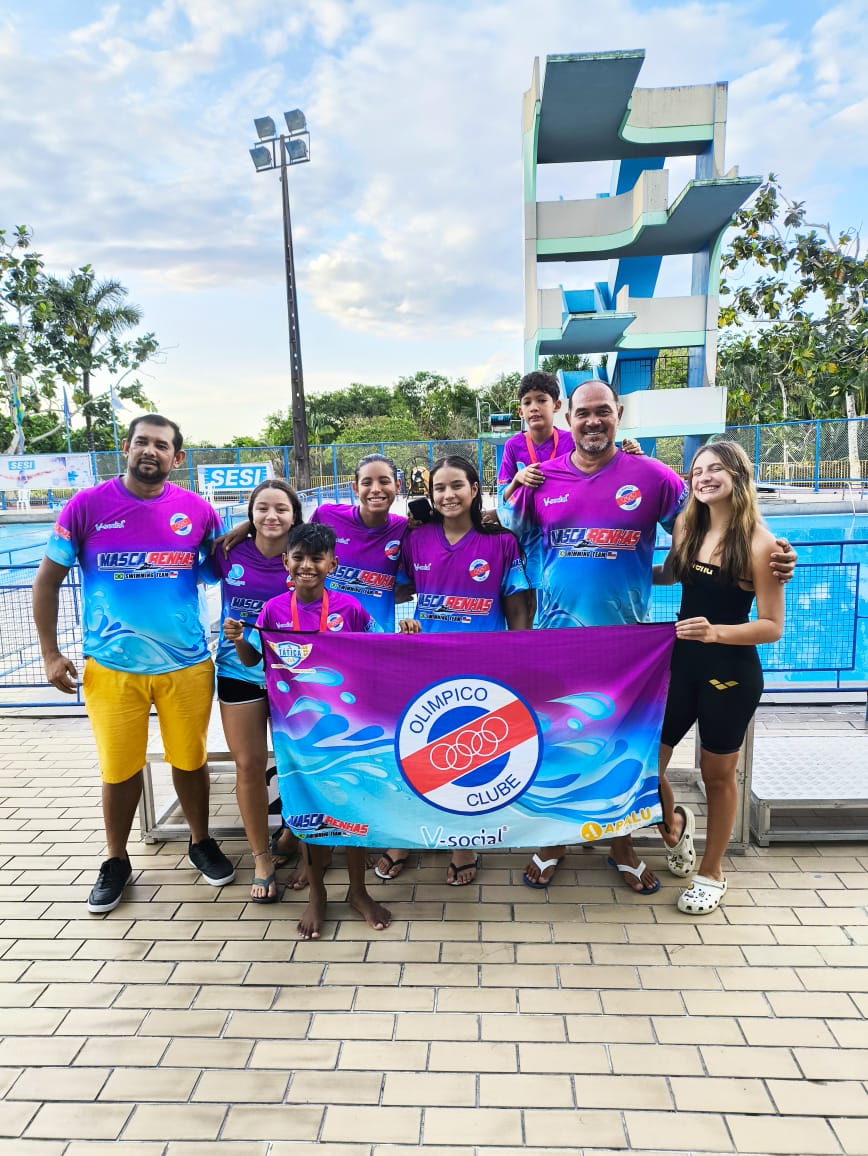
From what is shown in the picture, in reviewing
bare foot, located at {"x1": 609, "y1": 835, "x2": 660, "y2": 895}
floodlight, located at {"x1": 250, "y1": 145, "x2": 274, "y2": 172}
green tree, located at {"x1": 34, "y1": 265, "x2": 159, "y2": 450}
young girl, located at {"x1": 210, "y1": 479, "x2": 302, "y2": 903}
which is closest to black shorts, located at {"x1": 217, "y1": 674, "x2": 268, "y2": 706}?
young girl, located at {"x1": 210, "y1": 479, "x2": 302, "y2": 903}

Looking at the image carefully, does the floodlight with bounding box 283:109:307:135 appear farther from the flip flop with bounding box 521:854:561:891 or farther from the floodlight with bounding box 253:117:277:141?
the flip flop with bounding box 521:854:561:891

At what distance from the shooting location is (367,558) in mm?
3562

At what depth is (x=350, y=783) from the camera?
313cm

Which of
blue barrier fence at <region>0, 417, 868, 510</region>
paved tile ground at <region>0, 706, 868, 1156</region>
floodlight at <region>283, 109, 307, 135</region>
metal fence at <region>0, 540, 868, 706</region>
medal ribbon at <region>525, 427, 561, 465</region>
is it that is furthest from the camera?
blue barrier fence at <region>0, 417, 868, 510</region>

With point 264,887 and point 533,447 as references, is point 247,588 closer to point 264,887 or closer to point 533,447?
point 264,887

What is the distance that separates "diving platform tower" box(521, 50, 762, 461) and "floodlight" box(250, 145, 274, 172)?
7.17 m

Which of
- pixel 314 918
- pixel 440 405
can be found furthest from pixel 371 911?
pixel 440 405

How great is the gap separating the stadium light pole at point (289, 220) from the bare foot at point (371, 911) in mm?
16842

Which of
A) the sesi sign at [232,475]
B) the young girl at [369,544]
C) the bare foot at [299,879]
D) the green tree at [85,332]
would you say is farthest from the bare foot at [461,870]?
the green tree at [85,332]

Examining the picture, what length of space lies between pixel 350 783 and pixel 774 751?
2.51 meters

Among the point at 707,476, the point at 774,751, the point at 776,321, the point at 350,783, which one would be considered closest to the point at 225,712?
the point at 350,783

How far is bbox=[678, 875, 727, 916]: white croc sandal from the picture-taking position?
311 centimetres

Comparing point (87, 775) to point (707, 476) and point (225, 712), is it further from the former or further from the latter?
point (707, 476)

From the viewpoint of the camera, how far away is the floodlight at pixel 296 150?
65.6 ft
